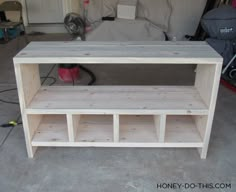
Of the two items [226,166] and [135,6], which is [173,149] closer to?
[226,166]

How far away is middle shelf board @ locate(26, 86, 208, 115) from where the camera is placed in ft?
5.11

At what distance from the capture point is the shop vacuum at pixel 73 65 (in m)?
2.90

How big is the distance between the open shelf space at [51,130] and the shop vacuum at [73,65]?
104 centimetres

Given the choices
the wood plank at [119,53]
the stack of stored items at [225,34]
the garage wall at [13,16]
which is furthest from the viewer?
the garage wall at [13,16]

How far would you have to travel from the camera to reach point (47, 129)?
1799 mm

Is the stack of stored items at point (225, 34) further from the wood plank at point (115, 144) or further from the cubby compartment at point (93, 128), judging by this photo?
the cubby compartment at point (93, 128)

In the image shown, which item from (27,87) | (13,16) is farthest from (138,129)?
(13,16)

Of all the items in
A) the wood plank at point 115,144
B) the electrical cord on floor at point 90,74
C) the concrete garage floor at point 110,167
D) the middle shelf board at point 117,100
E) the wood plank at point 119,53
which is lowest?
the electrical cord on floor at point 90,74

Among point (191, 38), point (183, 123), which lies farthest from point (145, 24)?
point (183, 123)

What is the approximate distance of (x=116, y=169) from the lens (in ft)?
5.35

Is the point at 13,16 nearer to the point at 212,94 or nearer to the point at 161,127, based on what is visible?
the point at 161,127

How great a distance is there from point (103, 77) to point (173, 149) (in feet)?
5.04

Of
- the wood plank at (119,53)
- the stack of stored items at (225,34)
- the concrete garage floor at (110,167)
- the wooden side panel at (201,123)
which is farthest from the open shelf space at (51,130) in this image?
the stack of stored items at (225,34)

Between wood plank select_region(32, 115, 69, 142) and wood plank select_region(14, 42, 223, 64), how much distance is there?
549 mm
